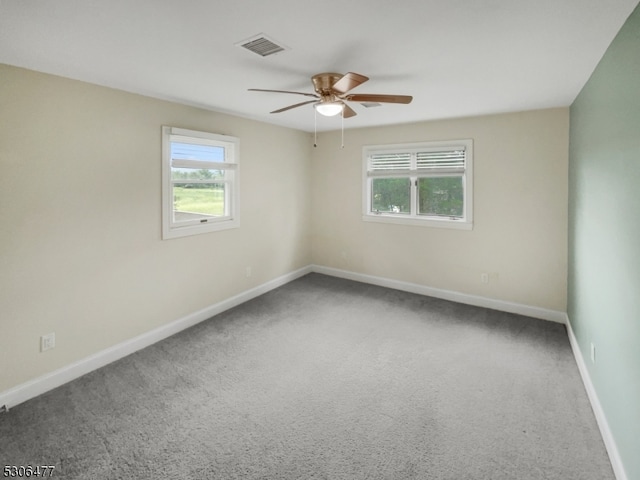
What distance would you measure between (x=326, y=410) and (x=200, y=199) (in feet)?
9.03

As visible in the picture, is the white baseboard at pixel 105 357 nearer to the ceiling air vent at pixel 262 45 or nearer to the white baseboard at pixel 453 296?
the white baseboard at pixel 453 296

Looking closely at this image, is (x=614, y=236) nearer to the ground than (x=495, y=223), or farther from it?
nearer to the ground

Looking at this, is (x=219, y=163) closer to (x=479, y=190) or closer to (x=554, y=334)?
(x=479, y=190)

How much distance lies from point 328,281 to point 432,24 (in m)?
4.08

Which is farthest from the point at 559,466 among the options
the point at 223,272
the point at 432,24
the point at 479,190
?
the point at 223,272

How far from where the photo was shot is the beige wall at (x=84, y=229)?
2.41 meters

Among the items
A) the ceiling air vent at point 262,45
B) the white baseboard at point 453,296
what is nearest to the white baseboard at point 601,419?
the white baseboard at point 453,296

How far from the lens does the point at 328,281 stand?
5426mm

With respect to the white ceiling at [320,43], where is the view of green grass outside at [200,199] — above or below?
below

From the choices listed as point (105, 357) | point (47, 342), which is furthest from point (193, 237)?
point (47, 342)

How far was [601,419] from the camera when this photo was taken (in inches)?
83.7

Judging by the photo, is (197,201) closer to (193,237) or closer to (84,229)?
(193,237)

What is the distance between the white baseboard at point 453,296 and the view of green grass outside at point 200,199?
7.45 feet

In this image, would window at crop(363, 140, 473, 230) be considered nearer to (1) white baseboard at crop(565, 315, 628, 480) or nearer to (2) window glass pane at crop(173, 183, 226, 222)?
(1) white baseboard at crop(565, 315, 628, 480)
